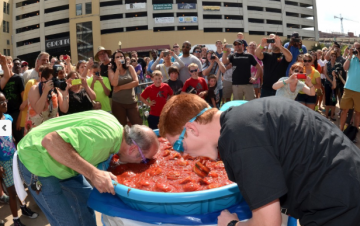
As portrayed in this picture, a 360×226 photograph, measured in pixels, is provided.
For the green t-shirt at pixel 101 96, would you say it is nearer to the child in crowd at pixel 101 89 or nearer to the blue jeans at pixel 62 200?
the child in crowd at pixel 101 89

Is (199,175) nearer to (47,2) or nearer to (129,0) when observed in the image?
(129,0)

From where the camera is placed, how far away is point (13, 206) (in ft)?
12.0

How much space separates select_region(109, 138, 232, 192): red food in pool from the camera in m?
2.45

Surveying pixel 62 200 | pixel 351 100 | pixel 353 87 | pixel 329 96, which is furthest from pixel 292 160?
pixel 329 96

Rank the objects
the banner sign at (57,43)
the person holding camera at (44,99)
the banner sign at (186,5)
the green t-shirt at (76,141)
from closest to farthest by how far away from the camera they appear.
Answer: the green t-shirt at (76,141), the person holding camera at (44,99), the banner sign at (57,43), the banner sign at (186,5)

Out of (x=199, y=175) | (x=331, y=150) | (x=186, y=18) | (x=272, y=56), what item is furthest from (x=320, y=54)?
(x=186, y=18)

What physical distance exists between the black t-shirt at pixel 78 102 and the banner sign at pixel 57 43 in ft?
151

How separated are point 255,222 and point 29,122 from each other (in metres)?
3.73

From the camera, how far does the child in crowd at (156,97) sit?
5820 mm

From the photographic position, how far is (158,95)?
5871 millimetres

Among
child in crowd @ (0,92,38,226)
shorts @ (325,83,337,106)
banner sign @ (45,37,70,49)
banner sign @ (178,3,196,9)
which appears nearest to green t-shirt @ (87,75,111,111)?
child in crowd @ (0,92,38,226)

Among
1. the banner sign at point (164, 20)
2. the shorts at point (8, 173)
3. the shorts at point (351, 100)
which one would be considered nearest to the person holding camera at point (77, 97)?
the shorts at point (8, 173)

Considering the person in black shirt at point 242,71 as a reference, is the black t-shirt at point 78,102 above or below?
below

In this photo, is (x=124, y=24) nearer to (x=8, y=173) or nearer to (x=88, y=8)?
(x=88, y=8)
